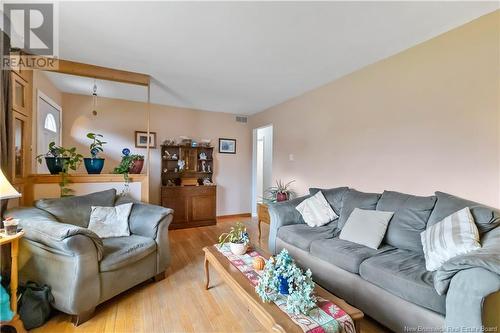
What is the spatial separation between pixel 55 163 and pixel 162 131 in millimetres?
2235

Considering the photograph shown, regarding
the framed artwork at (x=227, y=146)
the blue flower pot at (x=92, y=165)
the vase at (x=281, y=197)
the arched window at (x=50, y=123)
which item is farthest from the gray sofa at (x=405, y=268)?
the arched window at (x=50, y=123)

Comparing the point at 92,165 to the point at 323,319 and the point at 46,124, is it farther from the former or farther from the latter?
the point at 323,319

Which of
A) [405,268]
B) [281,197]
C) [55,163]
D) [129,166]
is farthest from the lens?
[281,197]

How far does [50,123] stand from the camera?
11.6ft

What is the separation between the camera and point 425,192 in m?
2.37

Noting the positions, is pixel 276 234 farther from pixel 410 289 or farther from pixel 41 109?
pixel 41 109

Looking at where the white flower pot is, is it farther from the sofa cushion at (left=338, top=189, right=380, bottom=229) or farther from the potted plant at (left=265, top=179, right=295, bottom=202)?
the potted plant at (left=265, top=179, right=295, bottom=202)

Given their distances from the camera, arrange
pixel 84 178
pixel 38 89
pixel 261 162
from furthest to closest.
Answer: pixel 261 162 → pixel 38 89 → pixel 84 178

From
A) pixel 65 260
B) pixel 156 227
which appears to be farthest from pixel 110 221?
pixel 65 260

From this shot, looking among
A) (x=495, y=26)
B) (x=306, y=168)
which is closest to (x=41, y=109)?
(x=306, y=168)

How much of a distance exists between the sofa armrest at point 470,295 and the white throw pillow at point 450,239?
0.35 meters

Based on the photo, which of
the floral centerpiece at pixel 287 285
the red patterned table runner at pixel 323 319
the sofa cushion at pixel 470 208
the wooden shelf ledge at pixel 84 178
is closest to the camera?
the red patterned table runner at pixel 323 319

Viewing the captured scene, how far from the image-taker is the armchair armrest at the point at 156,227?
2.47 metres

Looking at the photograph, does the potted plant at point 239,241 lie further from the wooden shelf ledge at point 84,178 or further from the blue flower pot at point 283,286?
the wooden shelf ledge at point 84,178
